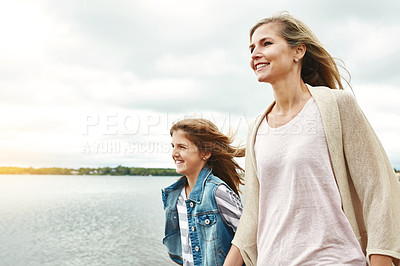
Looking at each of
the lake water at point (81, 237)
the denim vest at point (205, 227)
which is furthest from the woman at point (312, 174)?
the lake water at point (81, 237)

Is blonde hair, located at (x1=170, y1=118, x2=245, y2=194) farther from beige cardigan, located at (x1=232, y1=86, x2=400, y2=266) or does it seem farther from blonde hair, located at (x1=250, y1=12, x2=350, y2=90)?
beige cardigan, located at (x1=232, y1=86, x2=400, y2=266)

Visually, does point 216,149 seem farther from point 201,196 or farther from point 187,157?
point 201,196

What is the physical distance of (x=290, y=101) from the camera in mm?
2146

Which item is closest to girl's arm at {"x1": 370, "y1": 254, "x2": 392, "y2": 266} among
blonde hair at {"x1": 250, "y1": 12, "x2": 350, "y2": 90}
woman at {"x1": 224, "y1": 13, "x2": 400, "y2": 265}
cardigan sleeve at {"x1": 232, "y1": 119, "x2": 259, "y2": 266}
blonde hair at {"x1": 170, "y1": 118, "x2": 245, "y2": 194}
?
woman at {"x1": 224, "y1": 13, "x2": 400, "y2": 265}

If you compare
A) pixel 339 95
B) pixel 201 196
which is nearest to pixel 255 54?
pixel 339 95

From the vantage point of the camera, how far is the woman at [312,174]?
1.80m

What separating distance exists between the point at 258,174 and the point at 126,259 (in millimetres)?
16787

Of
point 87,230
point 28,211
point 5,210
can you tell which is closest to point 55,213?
point 28,211

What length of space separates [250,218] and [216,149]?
1.31 meters

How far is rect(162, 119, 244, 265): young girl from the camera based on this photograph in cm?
296

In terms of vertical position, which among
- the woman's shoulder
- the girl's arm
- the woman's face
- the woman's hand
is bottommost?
the woman's hand

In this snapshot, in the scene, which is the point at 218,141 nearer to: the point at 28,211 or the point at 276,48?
the point at 276,48

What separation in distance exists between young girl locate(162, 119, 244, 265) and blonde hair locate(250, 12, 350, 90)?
119 cm

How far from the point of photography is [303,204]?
1924mm
